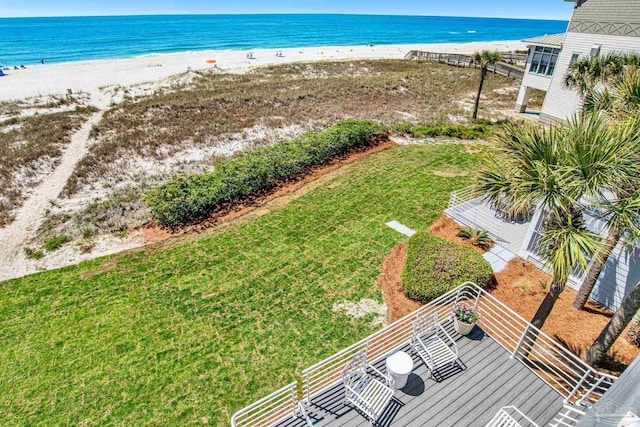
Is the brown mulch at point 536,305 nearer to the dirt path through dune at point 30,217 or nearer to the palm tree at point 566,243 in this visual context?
the palm tree at point 566,243

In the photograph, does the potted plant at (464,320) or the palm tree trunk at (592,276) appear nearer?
the palm tree trunk at (592,276)

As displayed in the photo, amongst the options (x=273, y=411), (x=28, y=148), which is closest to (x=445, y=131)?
(x=273, y=411)

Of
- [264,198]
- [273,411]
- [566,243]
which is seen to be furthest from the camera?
[264,198]

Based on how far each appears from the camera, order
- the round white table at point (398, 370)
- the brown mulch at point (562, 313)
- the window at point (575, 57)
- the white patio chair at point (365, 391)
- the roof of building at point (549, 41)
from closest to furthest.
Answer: the white patio chair at point (365, 391), the round white table at point (398, 370), the brown mulch at point (562, 313), the window at point (575, 57), the roof of building at point (549, 41)

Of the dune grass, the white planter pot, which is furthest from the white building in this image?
the dune grass

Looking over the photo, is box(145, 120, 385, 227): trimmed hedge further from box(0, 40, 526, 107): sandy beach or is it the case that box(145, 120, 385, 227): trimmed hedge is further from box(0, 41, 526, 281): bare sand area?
box(0, 40, 526, 107): sandy beach

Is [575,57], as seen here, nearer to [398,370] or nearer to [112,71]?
[398,370]

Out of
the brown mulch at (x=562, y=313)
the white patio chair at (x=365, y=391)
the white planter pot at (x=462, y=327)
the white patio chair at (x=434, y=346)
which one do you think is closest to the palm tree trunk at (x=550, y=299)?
the white planter pot at (x=462, y=327)
